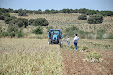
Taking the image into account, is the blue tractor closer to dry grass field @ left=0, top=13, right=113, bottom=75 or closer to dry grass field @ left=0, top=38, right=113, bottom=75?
dry grass field @ left=0, top=13, right=113, bottom=75

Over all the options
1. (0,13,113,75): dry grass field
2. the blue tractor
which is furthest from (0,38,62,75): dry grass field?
the blue tractor

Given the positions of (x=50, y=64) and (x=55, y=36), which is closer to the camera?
(x=50, y=64)

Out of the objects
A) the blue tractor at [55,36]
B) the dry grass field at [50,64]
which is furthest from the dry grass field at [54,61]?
the blue tractor at [55,36]

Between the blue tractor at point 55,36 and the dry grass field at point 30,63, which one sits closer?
the dry grass field at point 30,63

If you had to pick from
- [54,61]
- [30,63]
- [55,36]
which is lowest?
[55,36]

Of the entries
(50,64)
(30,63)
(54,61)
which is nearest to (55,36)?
(54,61)

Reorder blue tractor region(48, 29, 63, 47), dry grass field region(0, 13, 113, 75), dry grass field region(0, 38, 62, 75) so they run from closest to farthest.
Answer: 1. dry grass field region(0, 38, 62, 75)
2. dry grass field region(0, 13, 113, 75)
3. blue tractor region(48, 29, 63, 47)

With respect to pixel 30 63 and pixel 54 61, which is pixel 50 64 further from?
pixel 30 63

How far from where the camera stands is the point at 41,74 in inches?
289

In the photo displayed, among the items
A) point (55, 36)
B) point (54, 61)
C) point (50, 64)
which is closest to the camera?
point (50, 64)

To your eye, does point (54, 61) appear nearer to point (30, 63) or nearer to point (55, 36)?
point (30, 63)

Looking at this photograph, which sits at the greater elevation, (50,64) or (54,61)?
(50,64)

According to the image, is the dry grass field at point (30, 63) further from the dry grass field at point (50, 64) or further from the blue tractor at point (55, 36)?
the blue tractor at point (55, 36)

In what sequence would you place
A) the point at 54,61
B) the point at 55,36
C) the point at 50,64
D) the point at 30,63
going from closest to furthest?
1. the point at 50,64
2. the point at 30,63
3. the point at 54,61
4. the point at 55,36
